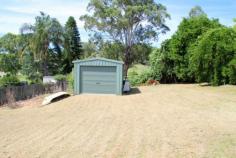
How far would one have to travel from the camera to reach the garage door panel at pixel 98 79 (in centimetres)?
2266

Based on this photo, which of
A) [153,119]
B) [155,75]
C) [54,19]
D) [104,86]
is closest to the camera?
[153,119]

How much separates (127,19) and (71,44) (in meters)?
12.9

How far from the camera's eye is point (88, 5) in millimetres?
42344

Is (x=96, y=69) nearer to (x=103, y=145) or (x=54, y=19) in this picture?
(x=103, y=145)

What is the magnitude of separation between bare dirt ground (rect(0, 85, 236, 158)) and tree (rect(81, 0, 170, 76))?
2542cm

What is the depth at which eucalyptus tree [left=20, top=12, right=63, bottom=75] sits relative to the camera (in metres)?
45.0

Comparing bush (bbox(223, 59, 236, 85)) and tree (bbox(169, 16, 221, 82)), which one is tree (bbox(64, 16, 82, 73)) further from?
bush (bbox(223, 59, 236, 85))

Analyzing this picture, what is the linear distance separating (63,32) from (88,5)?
249 inches

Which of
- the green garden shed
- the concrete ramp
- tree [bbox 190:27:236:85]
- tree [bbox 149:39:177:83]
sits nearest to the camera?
the concrete ramp

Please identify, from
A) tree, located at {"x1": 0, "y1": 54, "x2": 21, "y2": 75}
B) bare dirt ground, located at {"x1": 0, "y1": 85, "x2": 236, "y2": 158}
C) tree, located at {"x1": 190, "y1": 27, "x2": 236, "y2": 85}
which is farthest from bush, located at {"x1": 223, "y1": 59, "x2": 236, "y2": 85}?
tree, located at {"x1": 0, "y1": 54, "x2": 21, "y2": 75}

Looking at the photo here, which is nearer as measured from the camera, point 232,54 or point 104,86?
point 104,86

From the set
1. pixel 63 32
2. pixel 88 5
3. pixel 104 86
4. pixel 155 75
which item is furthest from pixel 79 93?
Answer: pixel 63 32

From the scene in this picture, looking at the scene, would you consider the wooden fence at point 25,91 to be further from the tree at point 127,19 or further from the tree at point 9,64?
the tree at point 9,64

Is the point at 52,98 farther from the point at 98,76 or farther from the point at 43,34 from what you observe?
the point at 43,34
